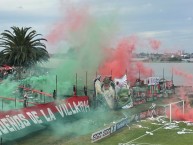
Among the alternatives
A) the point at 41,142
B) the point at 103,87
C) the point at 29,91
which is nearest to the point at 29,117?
the point at 41,142

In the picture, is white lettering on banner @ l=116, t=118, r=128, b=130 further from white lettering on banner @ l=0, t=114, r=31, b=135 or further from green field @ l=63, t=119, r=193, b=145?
white lettering on banner @ l=0, t=114, r=31, b=135

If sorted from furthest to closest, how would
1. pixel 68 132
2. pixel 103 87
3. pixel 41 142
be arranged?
pixel 103 87, pixel 68 132, pixel 41 142

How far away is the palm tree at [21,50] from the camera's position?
58281 millimetres

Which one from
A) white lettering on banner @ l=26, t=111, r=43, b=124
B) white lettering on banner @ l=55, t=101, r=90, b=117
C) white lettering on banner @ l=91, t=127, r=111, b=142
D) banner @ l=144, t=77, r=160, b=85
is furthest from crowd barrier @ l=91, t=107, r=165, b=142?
banner @ l=144, t=77, r=160, b=85

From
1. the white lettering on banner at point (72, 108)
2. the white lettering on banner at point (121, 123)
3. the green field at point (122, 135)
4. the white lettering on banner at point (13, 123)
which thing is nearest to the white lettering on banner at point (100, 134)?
the green field at point (122, 135)

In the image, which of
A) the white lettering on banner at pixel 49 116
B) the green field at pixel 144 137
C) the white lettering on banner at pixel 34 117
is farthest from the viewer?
the white lettering on banner at pixel 49 116

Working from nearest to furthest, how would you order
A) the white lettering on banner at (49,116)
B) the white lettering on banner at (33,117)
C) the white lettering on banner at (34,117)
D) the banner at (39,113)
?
1. the white lettering on banner at (33,117)
2. the banner at (39,113)
3. the white lettering on banner at (34,117)
4. the white lettering on banner at (49,116)

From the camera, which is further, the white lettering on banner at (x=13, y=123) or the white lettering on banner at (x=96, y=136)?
the white lettering on banner at (x=96, y=136)

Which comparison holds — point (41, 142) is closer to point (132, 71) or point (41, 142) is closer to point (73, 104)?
point (73, 104)

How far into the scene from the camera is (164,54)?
65688 mm

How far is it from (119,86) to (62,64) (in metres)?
10.6

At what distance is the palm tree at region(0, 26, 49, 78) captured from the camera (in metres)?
58.3

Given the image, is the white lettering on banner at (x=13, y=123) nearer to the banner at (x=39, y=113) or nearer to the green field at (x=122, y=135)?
the banner at (x=39, y=113)

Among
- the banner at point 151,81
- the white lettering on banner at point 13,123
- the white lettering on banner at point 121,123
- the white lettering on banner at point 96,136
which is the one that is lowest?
the white lettering on banner at point 96,136
